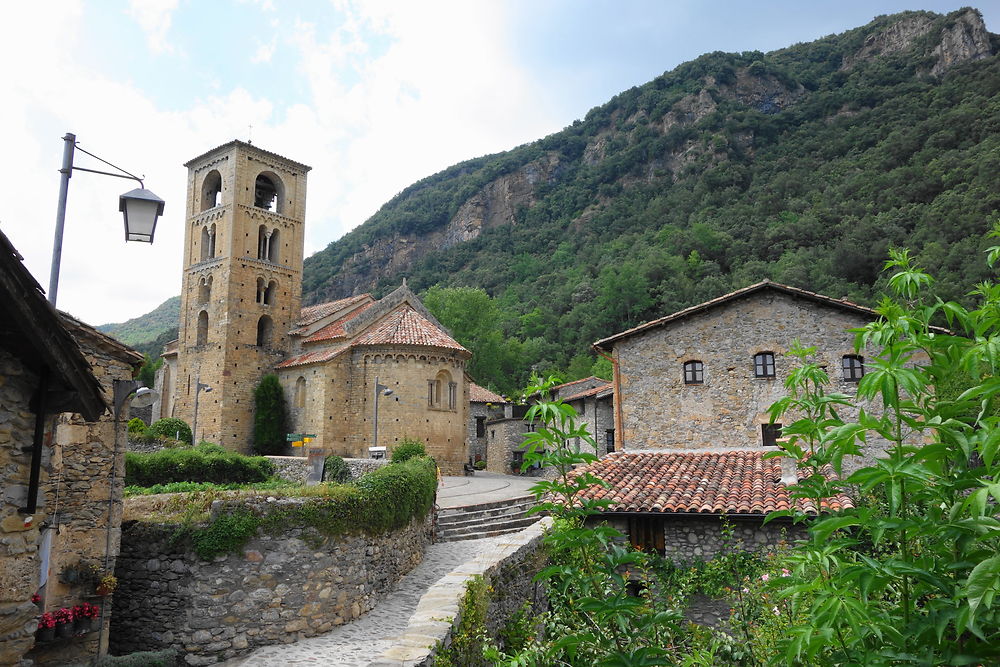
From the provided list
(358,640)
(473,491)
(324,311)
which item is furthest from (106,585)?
(324,311)

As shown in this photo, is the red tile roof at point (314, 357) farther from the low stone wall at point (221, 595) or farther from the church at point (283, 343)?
the low stone wall at point (221, 595)

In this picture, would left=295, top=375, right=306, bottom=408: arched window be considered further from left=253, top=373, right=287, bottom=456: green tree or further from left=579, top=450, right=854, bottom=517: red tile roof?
left=579, top=450, right=854, bottom=517: red tile roof

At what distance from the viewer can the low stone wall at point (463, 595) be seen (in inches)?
204

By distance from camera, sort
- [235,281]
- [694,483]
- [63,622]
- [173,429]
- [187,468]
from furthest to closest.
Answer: [235,281] → [173,429] → [187,468] → [694,483] → [63,622]

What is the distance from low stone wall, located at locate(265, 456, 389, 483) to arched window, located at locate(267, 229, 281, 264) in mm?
16229

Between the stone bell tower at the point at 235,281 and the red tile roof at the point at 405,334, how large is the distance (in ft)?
23.8

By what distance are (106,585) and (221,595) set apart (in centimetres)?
166

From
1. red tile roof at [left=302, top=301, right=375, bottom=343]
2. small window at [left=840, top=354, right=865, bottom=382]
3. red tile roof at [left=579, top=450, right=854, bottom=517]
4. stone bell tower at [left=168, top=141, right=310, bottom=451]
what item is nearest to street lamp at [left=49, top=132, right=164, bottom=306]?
red tile roof at [left=579, top=450, right=854, bottom=517]

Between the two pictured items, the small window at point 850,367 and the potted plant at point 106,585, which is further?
the small window at point 850,367

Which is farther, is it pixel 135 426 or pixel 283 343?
pixel 283 343

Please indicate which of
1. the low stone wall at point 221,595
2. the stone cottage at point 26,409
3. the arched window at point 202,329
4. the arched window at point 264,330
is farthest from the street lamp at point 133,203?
the arched window at point 202,329

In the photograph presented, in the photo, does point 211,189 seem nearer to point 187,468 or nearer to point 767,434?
point 187,468

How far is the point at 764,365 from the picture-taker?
17.2 meters

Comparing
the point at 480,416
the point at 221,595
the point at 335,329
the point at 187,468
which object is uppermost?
the point at 335,329
